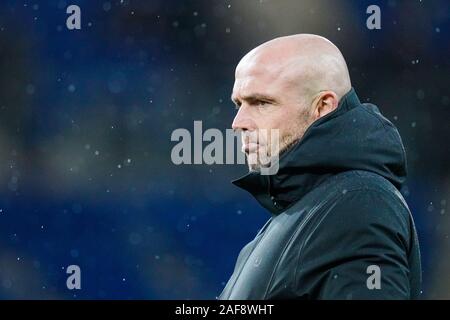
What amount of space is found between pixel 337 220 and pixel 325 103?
12.1 inches

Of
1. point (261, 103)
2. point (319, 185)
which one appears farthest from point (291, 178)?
point (261, 103)

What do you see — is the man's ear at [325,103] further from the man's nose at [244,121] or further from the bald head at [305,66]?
the man's nose at [244,121]

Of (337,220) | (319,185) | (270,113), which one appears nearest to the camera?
(337,220)

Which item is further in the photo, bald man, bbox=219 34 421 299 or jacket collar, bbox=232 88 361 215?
jacket collar, bbox=232 88 361 215

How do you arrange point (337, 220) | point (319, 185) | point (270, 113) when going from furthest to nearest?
point (270, 113)
point (319, 185)
point (337, 220)

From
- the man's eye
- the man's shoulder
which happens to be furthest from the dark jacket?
the man's eye

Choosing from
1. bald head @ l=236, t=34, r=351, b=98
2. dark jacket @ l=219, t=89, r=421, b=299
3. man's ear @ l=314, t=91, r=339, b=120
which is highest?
bald head @ l=236, t=34, r=351, b=98

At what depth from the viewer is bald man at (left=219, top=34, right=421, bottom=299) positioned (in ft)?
4.37

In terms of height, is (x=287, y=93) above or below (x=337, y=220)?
above

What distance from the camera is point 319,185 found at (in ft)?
5.02

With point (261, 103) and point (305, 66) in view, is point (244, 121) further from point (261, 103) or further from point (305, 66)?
point (305, 66)

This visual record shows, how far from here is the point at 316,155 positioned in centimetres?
151

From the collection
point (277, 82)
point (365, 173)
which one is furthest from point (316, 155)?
point (277, 82)

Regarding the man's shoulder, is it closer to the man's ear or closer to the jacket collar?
the jacket collar
